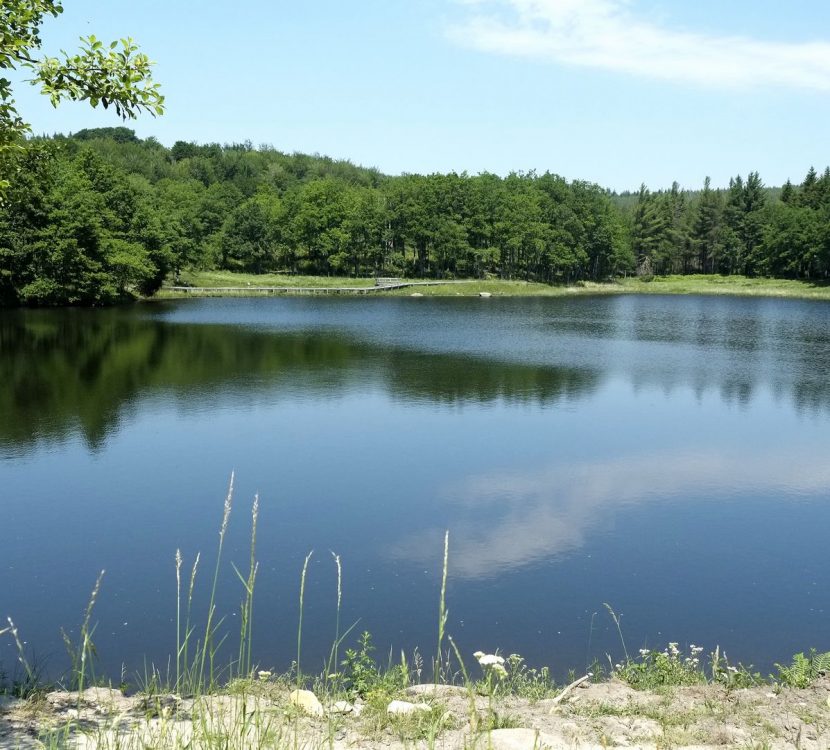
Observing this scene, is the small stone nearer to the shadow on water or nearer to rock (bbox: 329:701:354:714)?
rock (bbox: 329:701:354:714)

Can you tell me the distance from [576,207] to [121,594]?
109m

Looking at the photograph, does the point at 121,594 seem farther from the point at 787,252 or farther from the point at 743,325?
the point at 787,252

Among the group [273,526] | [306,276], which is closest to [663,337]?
[273,526]

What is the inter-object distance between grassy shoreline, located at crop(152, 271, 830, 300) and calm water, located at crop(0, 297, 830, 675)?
1864 inches

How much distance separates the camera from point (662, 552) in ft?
51.1

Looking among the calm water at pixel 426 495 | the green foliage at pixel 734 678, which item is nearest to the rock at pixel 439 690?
the calm water at pixel 426 495

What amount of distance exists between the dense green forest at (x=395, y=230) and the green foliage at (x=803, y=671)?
63.6 m

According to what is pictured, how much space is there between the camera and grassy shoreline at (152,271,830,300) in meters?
88.9

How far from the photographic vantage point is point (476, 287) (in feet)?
323

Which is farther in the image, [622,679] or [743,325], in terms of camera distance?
[743,325]

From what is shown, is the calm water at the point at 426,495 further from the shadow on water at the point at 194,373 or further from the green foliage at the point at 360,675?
the green foliage at the point at 360,675

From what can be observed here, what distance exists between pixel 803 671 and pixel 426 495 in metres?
10.3

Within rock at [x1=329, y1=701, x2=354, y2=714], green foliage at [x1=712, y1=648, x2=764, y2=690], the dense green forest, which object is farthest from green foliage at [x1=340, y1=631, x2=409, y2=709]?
the dense green forest

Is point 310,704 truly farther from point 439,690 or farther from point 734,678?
point 734,678
